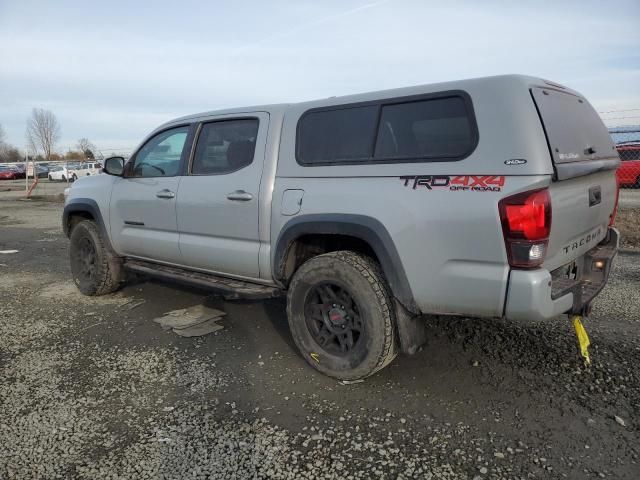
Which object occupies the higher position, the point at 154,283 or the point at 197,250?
the point at 197,250

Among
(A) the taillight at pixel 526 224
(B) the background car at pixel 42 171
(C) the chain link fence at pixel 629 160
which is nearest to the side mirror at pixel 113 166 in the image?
(A) the taillight at pixel 526 224

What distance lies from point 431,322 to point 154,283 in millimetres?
3481

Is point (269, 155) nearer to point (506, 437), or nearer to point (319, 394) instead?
point (319, 394)

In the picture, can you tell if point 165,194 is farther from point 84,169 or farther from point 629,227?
point 84,169

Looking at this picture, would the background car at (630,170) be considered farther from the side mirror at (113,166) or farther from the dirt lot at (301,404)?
the side mirror at (113,166)

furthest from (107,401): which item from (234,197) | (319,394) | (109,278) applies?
(109,278)

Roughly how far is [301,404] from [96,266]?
10.9ft

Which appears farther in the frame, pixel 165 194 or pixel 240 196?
pixel 165 194

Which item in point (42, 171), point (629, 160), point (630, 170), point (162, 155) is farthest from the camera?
point (42, 171)

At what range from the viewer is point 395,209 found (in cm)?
298

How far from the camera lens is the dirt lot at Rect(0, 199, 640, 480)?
8.21 ft

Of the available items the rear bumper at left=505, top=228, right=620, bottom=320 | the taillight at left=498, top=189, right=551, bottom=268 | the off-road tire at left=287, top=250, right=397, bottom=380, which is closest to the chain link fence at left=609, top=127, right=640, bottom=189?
the rear bumper at left=505, top=228, right=620, bottom=320

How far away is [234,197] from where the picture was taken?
383 centimetres

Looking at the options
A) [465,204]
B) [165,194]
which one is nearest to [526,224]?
[465,204]
